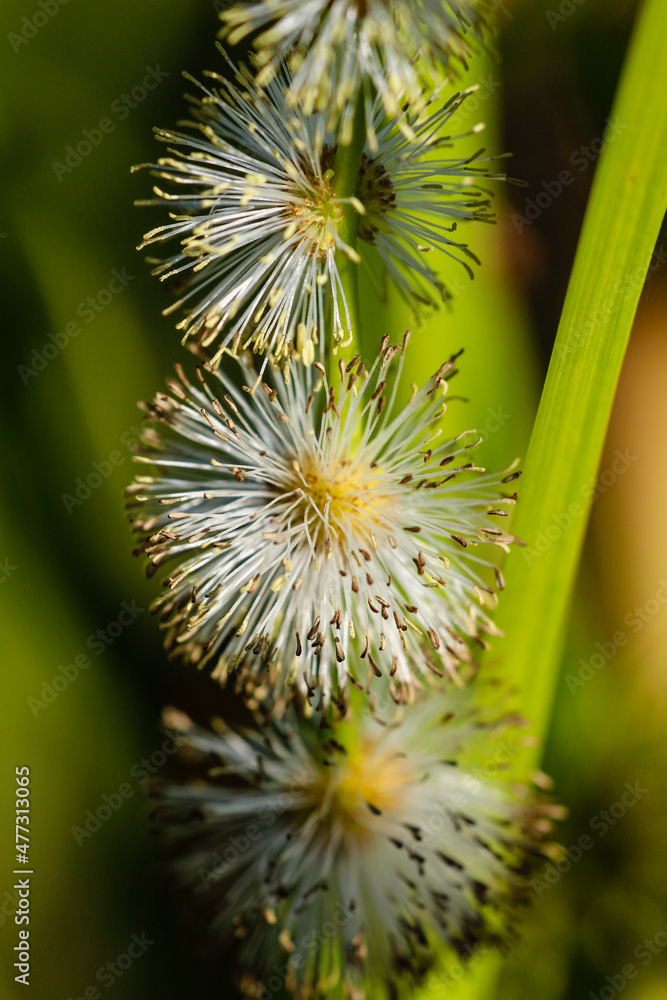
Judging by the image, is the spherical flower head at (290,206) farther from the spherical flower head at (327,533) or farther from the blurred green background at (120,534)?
the blurred green background at (120,534)

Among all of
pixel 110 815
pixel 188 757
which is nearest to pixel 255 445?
pixel 188 757

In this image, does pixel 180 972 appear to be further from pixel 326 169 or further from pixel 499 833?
pixel 326 169

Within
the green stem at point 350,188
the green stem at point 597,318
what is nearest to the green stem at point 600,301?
the green stem at point 597,318

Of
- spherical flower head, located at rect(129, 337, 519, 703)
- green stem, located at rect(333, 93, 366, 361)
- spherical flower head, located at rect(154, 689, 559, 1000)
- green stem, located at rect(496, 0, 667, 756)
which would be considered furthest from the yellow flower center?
green stem, located at rect(333, 93, 366, 361)

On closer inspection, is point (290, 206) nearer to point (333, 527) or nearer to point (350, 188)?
point (350, 188)

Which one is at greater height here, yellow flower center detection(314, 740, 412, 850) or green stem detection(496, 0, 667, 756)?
green stem detection(496, 0, 667, 756)

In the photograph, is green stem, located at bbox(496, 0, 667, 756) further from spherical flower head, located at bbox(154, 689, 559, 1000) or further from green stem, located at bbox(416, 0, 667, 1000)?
spherical flower head, located at bbox(154, 689, 559, 1000)

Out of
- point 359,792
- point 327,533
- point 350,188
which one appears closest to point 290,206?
point 350,188
